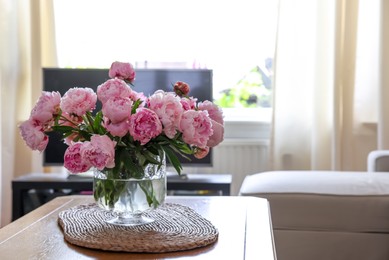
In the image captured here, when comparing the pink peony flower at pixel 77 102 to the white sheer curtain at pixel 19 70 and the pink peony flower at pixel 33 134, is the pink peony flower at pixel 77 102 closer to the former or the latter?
the pink peony flower at pixel 33 134

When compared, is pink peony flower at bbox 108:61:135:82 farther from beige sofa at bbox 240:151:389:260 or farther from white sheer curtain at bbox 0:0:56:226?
white sheer curtain at bbox 0:0:56:226

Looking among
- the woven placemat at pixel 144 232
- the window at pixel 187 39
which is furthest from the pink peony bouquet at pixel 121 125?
the window at pixel 187 39

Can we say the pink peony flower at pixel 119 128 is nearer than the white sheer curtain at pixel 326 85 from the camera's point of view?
Yes

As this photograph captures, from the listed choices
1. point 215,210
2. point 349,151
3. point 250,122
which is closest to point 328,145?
point 349,151

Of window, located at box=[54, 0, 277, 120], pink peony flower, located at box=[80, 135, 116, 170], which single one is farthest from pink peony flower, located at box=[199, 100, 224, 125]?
window, located at box=[54, 0, 277, 120]

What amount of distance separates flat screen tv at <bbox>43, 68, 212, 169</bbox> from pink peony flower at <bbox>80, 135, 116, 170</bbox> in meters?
1.93

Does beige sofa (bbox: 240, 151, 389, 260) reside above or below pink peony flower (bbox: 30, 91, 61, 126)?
below

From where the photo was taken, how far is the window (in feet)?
12.4

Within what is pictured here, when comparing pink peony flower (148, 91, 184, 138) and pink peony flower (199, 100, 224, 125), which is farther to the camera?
pink peony flower (199, 100, 224, 125)

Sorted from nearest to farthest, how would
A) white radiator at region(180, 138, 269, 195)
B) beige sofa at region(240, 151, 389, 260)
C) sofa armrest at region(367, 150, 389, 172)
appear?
beige sofa at region(240, 151, 389, 260)
sofa armrest at region(367, 150, 389, 172)
white radiator at region(180, 138, 269, 195)

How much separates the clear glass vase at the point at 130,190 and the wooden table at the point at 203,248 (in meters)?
0.13

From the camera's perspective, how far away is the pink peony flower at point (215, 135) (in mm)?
1484

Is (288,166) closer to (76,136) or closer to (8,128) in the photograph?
(8,128)

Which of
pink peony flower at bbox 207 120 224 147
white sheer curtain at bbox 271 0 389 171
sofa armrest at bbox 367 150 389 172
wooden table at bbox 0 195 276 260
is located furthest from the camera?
white sheer curtain at bbox 271 0 389 171
